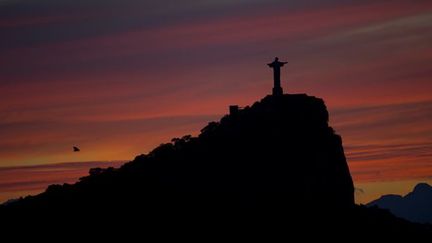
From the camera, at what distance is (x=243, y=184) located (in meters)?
110

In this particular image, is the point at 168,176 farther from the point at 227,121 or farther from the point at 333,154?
the point at 333,154

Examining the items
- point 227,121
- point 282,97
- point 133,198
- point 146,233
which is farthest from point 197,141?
point 146,233

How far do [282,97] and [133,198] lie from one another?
30887mm

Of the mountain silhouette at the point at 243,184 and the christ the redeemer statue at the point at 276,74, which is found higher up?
the christ the redeemer statue at the point at 276,74

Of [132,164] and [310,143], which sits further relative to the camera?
[310,143]

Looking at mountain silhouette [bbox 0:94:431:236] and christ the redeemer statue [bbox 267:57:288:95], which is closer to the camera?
mountain silhouette [bbox 0:94:431:236]

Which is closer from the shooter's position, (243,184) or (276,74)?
(243,184)

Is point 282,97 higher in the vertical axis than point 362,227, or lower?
higher

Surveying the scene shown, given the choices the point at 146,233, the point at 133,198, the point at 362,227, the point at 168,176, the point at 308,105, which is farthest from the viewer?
the point at 308,105

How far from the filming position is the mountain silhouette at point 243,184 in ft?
300

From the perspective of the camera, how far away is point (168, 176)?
102 metres

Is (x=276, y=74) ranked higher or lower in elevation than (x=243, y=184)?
higher

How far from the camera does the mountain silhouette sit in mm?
91312

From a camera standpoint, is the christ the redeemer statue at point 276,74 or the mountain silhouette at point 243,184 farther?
the christ the redeemer statue at point 276,74
